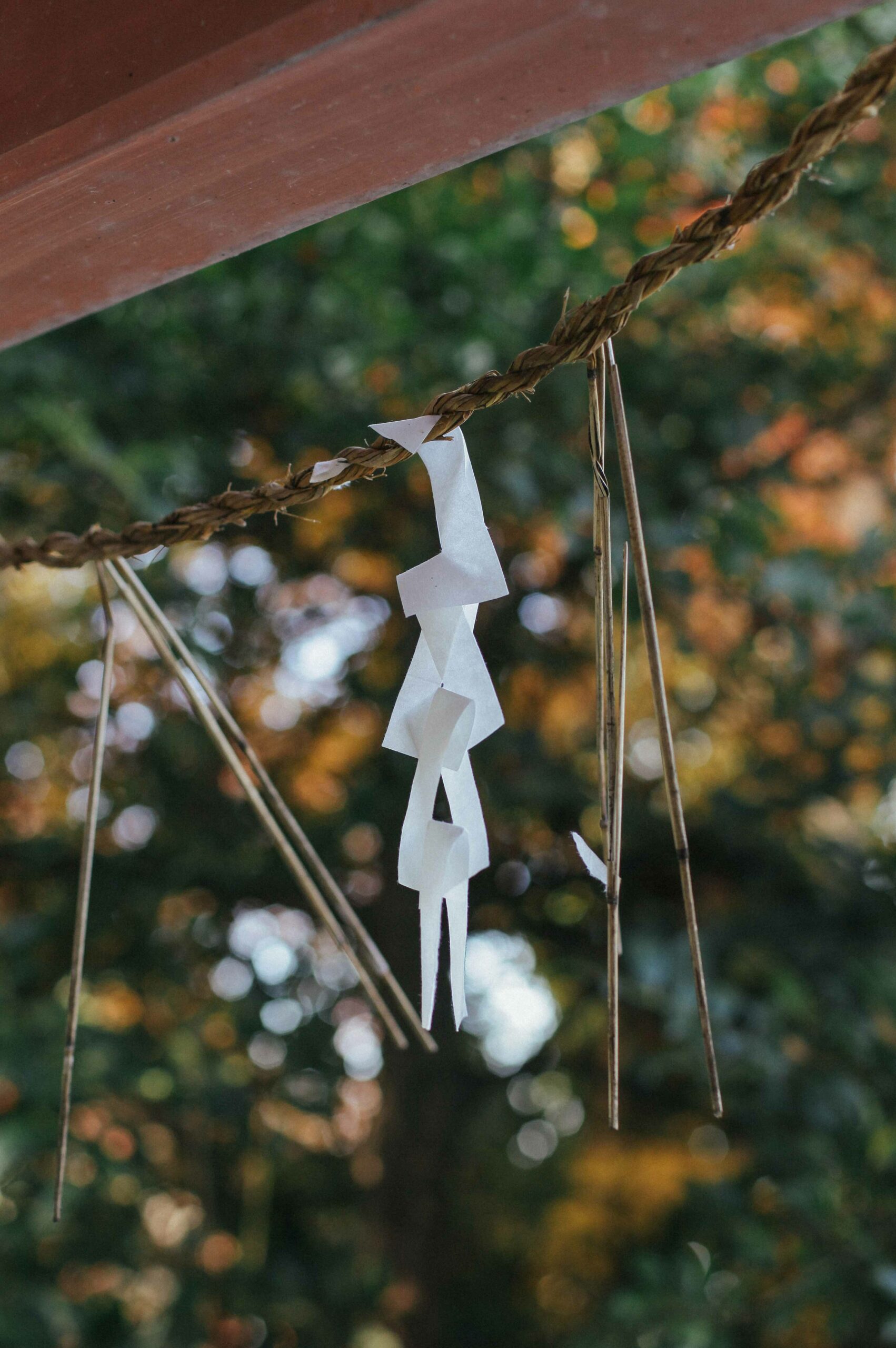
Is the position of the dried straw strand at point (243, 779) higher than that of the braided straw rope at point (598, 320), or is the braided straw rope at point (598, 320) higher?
the braided straw rope at point (598, 320)

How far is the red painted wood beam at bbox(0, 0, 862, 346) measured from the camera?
35 cm

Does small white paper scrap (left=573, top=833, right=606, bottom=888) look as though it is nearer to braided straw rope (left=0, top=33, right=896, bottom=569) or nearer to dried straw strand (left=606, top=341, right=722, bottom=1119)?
dried straw strand (left=606, top=341, right=722, bottom=1119)

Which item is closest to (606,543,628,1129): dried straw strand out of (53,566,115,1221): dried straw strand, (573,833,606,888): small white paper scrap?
(573,833,606,888): small white paper scrap

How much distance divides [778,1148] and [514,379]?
122 cm

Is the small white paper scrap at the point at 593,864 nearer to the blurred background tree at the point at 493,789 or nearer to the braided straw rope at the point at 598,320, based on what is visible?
the braided straw rope at the point at 598,320

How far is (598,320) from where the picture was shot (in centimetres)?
33

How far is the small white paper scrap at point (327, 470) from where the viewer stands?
40 centimetres

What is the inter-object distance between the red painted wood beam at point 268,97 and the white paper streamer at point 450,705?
0.38 ft

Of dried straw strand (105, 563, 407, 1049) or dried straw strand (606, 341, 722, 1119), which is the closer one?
dried straw strand (606, 341, 722, 1119)

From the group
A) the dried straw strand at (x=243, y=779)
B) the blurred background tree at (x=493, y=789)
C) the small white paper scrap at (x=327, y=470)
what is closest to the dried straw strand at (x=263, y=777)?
the dried straw strand at (x=243, y=779)

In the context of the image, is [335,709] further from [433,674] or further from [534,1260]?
[433,674]

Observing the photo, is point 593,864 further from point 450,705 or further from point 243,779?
point 243,779

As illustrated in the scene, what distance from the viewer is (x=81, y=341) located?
1298mm

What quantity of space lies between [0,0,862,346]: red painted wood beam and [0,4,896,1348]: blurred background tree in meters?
0.65
